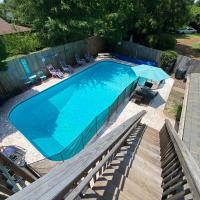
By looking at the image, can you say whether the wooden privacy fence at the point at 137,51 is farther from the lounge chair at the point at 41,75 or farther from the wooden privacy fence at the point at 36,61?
the lounge chair at the point at 41,75

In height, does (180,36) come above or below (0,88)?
below

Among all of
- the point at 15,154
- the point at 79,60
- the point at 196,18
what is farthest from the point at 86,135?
the point at 196,18

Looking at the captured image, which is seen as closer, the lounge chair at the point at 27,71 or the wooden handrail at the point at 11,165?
the wooden handrail at the point at 11,165

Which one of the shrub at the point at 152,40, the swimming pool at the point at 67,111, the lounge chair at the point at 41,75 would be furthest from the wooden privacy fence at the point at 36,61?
the shrub at the point at 152,40

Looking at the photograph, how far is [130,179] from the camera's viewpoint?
350cm

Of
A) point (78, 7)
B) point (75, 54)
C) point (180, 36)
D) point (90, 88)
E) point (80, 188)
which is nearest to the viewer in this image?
point (80, 188)

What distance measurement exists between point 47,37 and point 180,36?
71.8 feet

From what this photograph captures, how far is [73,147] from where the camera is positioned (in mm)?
8258

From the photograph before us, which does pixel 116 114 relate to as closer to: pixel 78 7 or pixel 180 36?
pixel 78 7

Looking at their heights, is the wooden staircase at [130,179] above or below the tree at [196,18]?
above

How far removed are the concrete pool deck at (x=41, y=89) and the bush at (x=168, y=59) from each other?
2.41 metres

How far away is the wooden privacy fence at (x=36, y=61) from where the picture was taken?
11.4m

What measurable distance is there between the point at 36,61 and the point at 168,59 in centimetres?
1112

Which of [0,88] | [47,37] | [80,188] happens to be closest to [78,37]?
[47,37]
